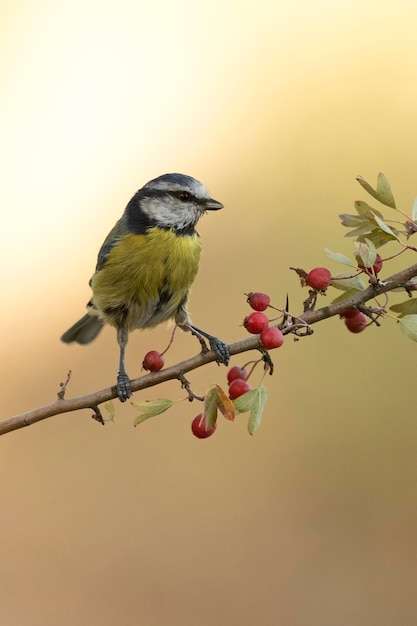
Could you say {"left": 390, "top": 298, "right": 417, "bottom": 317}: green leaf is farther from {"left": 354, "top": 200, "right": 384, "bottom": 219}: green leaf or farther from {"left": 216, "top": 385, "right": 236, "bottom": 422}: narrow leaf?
{"left": 216, "top": 385, "right": 236, "bottom": 422}: narrow leaf

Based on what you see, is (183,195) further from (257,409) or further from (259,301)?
(257,409)

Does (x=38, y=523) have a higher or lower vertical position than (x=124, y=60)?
lower

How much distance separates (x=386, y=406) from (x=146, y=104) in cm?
297

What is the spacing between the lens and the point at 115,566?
4.41m

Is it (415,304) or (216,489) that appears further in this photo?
(216,489)

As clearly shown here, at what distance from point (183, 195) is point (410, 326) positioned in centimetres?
159

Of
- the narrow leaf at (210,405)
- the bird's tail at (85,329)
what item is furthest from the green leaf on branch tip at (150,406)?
the bird's tail at (85,329)

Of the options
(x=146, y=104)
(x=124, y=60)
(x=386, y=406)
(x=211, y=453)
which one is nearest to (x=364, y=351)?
(x=386, y=406)

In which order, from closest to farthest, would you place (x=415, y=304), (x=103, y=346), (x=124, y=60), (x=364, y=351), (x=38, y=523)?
(x=415, y=304), (x=38, y=523), (x=364, y=351), (x=103, y=346), (x=124, y=60)

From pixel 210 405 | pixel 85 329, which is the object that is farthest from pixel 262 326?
pixel 85 329

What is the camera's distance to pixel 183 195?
122 inches

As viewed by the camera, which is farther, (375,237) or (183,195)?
(183,195)

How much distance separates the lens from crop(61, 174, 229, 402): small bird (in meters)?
3.04

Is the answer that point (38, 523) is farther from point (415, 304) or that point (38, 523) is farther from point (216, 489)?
point (415, 304)
